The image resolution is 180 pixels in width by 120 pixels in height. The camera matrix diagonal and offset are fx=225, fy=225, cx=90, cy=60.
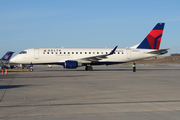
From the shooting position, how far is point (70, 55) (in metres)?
33.2

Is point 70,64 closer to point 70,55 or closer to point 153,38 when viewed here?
point 70,55

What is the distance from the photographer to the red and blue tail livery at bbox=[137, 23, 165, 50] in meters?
35.3

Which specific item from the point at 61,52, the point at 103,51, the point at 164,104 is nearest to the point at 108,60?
the point at 103,51

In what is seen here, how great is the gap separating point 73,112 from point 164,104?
3.43 meters

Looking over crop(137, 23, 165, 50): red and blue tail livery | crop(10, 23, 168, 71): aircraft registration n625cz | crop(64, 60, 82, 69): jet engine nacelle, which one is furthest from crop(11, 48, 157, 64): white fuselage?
crop(64, 60, 82, 69): jet engine nacelle

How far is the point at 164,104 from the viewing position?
8.15m

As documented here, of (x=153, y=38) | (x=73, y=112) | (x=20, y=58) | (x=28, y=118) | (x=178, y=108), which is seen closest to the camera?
(x=28, y=118)

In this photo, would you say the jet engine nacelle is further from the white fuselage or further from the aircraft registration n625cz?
the white fuselage

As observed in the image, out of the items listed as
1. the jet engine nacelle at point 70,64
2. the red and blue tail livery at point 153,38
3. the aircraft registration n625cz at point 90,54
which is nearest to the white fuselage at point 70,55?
the aircraft registration n625cz at point 90,54

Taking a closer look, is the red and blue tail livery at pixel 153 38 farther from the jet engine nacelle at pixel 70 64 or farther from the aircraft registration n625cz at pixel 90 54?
the jet engine nacelle at pixel 70 64

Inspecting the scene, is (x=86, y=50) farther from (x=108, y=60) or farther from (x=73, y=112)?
(x=73, y=112)

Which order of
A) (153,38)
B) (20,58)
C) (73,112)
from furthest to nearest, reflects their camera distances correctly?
(153,38) < (20,58) < (73,112)

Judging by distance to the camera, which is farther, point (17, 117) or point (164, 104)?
point (164, 104)

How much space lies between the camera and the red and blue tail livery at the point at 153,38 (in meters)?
35.3
